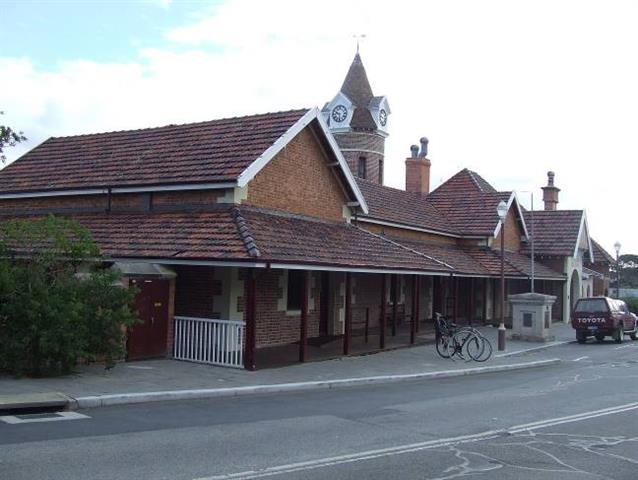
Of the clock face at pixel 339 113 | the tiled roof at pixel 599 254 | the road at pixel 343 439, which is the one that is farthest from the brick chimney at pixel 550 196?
the road at pixel 343 439

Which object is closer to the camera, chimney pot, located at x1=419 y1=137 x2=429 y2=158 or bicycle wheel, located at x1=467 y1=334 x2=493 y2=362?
bicycle wheel, located at x1=467 y1=334 x2=493 y2=362

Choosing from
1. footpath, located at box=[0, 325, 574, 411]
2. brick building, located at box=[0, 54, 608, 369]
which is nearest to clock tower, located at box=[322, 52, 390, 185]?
brick building, located at box=[0, 54, 608, 369]

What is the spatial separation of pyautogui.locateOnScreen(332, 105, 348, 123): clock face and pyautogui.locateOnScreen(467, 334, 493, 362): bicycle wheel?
105 feet

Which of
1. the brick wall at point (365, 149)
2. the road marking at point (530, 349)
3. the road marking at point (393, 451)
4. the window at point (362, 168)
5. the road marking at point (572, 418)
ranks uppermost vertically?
the brick wall at point (365, 149)

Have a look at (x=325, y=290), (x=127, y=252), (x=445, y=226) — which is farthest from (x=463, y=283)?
(x=127, y=252)

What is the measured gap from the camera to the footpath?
10.8 metres

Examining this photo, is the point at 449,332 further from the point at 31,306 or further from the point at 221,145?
the point at 31,306

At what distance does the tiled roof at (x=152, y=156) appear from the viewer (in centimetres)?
1783

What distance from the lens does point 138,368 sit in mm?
14055

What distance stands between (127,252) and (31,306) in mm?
3979

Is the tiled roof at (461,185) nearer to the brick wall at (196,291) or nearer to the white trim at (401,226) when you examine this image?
the white trim at (401,226)

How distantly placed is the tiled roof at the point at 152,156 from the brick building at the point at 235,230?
57 millimetres

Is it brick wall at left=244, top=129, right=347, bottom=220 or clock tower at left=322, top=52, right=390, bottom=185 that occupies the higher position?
clock tower at left=322, top=52, right=390, bottom=185

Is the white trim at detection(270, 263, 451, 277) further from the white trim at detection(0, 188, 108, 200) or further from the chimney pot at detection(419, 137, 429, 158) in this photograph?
the chimney pot at detection(419, 137, 429, 158)
